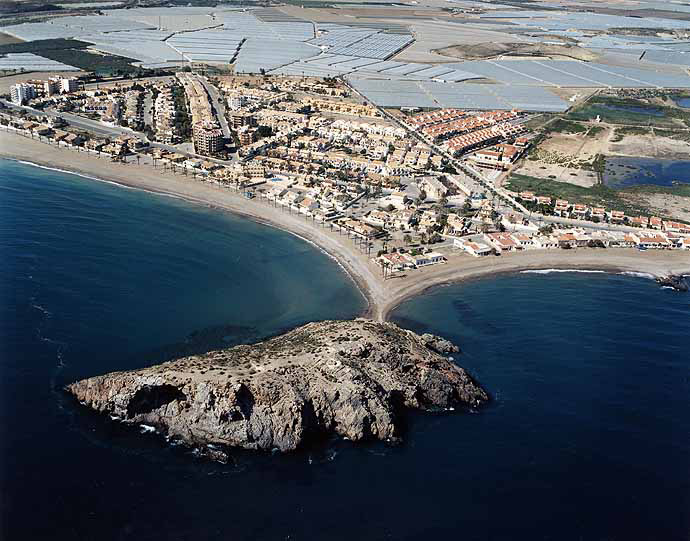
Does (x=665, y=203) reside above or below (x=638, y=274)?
above

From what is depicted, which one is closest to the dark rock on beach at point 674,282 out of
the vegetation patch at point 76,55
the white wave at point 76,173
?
the white wave at point 76,173

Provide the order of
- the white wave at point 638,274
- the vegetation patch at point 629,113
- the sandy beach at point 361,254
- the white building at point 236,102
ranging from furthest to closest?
the vegetation patch at point 629,113 < the white building at point 236,102 < the white wave at point 638,274 < the sandy beach at point 361,254

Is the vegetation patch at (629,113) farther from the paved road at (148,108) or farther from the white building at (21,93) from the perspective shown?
the white building at (21,93)

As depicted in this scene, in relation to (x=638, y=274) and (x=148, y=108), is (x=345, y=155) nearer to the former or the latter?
(x=148, y=108)

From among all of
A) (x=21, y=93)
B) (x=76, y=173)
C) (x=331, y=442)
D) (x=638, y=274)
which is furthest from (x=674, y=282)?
(x=21, y=93)

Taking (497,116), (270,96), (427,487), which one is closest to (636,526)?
(427,487)

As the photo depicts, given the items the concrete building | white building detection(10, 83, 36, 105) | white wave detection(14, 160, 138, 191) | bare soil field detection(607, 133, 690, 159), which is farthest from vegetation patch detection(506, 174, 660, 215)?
white building detection(10, 83, 36, 105)
